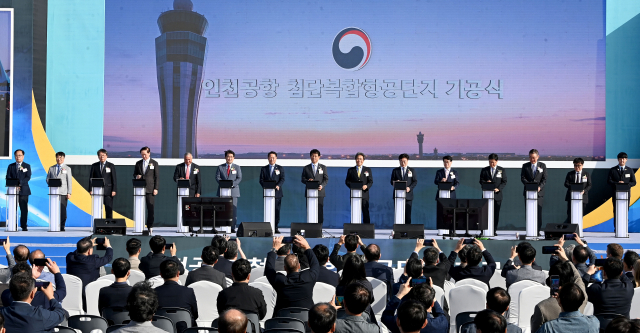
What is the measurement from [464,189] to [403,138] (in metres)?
1.44

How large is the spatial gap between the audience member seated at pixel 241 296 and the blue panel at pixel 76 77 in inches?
334

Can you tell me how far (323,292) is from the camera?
4.86m

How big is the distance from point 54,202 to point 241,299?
659cm

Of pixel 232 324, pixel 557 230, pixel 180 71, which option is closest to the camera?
pixel 232 324

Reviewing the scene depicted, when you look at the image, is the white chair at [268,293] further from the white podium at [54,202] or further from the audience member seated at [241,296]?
the white podium at [54,202]

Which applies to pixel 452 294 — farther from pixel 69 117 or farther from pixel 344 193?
pixel 69 117

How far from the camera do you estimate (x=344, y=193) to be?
1213 centimetres

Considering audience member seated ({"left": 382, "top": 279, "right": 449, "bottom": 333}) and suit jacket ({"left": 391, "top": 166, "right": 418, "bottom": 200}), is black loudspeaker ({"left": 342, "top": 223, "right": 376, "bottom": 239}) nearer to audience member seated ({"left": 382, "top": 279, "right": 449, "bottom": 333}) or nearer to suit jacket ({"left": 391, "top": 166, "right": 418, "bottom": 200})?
suit jacket ({"left": 391, "top": 166, "right": 418, "bottom": 200})

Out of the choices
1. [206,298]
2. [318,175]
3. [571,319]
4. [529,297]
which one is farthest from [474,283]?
[318,175]

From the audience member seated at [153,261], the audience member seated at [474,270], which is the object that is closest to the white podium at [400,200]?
the audience member seated at [474,270]

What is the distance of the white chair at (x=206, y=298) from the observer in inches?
193

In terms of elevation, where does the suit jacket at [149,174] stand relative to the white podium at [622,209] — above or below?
above

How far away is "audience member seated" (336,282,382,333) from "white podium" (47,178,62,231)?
7.70m

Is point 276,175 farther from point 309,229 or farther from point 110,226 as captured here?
point 110,226
